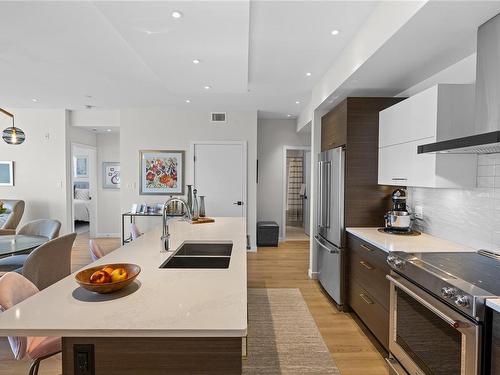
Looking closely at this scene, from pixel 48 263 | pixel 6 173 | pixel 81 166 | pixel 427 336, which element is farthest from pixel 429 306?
pixel 81 166

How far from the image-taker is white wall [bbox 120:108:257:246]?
5594 mm

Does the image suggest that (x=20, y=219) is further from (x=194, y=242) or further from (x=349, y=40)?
(x=349, y=40)

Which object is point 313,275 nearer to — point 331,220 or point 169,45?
point 331,220

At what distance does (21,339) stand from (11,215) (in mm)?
4504

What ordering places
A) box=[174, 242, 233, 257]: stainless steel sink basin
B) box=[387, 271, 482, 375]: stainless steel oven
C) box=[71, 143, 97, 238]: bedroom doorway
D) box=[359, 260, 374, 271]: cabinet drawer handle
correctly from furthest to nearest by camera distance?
box=[71, 143, 97, 238]: bedroom doorway, box=[359, 260, 374, 271]: cabinet drawer handle, box=[174, 242, 233, 257]: stainless steel sink basin, box=[387, 271, 482, 375]: stainless steel oven

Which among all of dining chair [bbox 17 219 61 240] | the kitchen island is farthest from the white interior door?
the kitchen island

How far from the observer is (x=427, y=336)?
1.66 m

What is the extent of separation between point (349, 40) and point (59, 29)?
2549 millimetres

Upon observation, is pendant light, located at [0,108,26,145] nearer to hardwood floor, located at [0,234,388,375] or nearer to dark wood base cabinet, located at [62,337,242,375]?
hardwood floor, located at [0,234,388,375]

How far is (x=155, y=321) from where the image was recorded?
41.6 inches

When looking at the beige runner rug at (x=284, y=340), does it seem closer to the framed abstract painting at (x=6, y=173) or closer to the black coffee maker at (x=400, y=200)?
the black coffee maker at (x=400, y=200)

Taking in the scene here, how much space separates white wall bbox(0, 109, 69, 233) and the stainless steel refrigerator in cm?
477

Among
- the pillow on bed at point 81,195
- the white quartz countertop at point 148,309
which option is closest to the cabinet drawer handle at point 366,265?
the white quartz countertop at point 148,309

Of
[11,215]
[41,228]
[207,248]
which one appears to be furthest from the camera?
[11,215]
